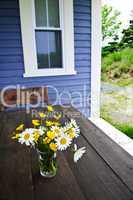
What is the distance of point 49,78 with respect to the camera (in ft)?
9.94

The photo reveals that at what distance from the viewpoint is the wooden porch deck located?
0.74 meters

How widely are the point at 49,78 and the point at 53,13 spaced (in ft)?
3.44

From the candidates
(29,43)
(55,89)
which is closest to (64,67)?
(55,89)

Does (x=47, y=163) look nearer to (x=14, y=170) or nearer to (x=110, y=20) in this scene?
(x=14, y=170)

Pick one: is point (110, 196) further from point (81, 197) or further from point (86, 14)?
point (86, 14)

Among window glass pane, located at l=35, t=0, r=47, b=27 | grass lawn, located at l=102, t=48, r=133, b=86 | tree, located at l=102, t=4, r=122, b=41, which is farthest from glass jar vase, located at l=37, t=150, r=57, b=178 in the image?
tree, located at l=102, t=4, r=122, b=41

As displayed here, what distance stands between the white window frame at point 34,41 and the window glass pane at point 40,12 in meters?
0.07

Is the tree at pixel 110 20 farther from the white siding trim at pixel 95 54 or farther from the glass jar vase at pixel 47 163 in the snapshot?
the glass jar vase at pixel 47 163

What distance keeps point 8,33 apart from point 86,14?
1.33 meters

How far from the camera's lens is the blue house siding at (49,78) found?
2.66m

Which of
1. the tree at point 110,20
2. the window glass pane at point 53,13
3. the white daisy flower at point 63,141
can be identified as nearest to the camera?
the white daisy flower at point 63,141

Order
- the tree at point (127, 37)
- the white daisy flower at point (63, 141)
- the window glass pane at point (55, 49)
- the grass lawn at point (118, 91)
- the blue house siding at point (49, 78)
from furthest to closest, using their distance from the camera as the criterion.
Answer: the tree at point (127, 37)
the grass lawn at point (118, 91)
the window glass pane at point (55, 49)
the blue house siding at point (49, 78)
the white daisy flower at point (63, 141)

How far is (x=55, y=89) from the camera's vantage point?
313 centimetres

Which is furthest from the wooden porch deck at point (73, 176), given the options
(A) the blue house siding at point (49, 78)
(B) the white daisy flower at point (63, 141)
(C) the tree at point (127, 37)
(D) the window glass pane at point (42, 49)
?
(C) the tree at point (127, 37)
